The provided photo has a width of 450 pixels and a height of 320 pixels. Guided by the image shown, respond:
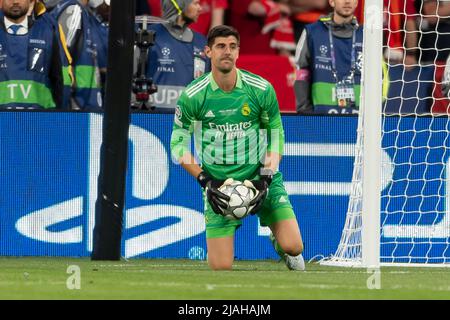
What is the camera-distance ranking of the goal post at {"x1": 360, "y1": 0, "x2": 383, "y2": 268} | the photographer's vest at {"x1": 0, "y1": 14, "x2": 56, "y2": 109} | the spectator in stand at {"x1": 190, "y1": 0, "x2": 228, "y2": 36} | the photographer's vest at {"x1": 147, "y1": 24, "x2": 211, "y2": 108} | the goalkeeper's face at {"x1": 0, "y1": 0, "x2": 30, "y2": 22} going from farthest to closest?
the spectator in stand at {"x1": 190, "y1": 0, "x2": 228, "y2": 36} → the photographer's vest at {"x1": 147, "y1": 24, "x2": 211, "y2": 108} → the goalkeeper's face at {"x1": 0, "y1": 0, "x2": 30, "y2": 22} → the photographer's vest at {"x1": 0, "y1": 14, "x2": 56, "y2": 109} → the goal post at {"x1": 360, "y1": 0, "x2": 383, "y2": 268}

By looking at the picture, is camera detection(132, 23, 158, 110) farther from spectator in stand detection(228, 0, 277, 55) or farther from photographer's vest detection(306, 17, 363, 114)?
spectator in stand detection(228, 0, 277, 55)

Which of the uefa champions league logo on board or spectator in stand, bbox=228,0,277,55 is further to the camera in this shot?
spectator in stand, bbox=228,0,277,55

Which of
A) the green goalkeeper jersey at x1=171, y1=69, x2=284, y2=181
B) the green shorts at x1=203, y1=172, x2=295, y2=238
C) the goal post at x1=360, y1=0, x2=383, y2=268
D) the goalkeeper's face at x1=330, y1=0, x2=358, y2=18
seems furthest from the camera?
the goalkeeper's face at x1=330, y1=0, x2=358, y2=18

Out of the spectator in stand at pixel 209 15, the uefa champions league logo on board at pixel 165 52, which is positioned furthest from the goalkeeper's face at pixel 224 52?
the spectator in stand at pixel 209 15

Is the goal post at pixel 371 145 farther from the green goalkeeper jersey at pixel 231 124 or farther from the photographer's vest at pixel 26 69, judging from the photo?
the photographer's vest at pixel 26 69

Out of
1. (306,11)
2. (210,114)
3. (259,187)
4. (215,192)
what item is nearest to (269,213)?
(259,187)

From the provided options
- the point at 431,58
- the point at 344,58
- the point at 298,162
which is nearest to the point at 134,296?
the point at 298,162

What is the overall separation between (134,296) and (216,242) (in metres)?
3.88

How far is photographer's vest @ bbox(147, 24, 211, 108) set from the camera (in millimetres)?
15508

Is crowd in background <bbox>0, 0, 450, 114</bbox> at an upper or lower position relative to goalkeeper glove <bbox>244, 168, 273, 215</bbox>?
upper

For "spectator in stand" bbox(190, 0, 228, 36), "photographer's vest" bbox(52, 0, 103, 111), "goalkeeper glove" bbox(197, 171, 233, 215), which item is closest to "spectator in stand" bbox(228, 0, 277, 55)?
"spectator in stand" bbox(190, 0, 228, 36)

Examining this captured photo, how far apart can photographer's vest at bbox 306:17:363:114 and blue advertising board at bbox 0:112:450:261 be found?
2.57 feet

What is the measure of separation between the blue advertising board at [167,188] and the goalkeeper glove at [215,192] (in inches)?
85.3

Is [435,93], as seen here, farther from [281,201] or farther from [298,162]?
[281,201]
